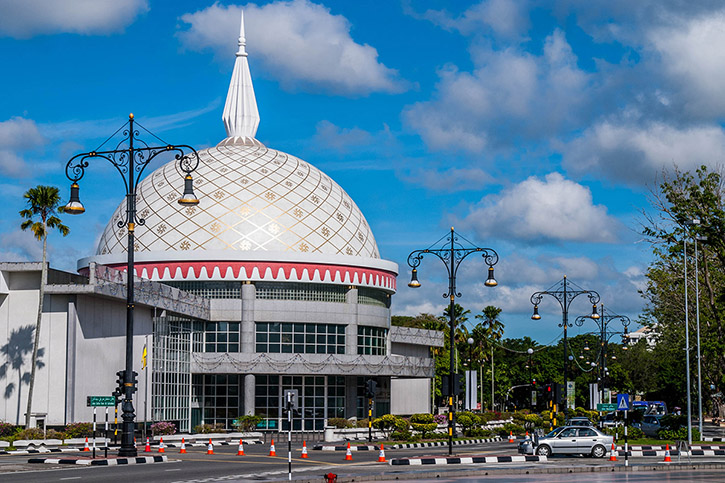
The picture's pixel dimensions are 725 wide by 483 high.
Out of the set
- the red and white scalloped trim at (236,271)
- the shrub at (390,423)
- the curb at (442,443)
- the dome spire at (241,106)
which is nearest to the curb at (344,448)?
the curb at (442,443)

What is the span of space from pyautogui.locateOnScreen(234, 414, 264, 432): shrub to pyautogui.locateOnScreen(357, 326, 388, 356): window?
1107cm

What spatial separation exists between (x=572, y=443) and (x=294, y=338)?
3003cm

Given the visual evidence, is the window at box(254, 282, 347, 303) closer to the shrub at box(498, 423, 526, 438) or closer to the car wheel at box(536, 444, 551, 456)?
the shrub at box(498, 423, 526, 438)

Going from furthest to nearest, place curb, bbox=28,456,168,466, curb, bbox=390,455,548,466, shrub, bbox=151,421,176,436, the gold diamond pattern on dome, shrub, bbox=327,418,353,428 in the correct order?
1. the gold diamond pattern on dome
2. shrub, bbox=327,418,353,428
3. shrub, bbox=151,421,176,436
4. curb, bbox=390,455,548,466
5. curb, bbox=28,456,168,466

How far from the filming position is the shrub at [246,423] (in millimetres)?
57625

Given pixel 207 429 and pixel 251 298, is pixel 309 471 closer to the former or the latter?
pixel 207 429

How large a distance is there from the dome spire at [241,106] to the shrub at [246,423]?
27034 mm

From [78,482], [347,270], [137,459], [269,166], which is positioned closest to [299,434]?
[347,270]

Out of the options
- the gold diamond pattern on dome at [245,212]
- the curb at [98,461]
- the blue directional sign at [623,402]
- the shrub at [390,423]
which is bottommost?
the shrub at [390,423]

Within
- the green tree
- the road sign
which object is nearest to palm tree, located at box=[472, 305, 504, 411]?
the green tree

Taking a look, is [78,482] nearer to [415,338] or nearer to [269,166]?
[269,166]

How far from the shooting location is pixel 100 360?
48938 millimetres

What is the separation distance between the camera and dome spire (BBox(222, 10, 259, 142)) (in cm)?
7862

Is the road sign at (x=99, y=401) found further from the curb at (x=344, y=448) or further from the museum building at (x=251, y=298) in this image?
the museum building at (x=251, y=298)
